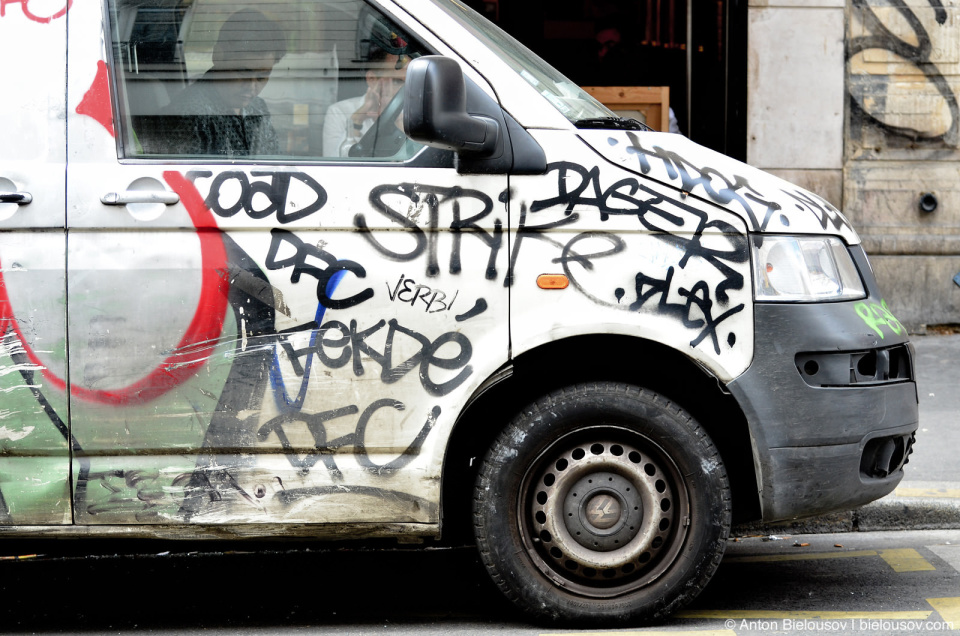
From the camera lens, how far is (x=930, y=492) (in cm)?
517

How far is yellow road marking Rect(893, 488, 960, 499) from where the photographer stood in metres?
5.11

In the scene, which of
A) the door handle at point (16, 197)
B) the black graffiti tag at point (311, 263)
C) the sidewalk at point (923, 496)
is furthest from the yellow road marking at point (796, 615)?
the door handle at point (16, 197)

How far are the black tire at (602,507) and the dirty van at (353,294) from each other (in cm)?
1

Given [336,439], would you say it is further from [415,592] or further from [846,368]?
[846,368]

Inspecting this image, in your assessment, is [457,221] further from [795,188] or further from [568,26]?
[568,26]

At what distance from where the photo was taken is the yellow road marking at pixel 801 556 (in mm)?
4715

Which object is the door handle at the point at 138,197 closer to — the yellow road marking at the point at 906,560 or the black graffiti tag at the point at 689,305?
the black graffiti tag at the point at 689,305

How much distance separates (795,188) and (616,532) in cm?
132

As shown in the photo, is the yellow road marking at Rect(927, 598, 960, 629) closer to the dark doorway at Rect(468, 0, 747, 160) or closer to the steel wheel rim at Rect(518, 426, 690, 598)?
the steel wheel rim at Rect(518, 426, 690, 598)

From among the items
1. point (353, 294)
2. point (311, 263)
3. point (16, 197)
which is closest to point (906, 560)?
point (353, 294)

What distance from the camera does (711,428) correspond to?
3.75 metres

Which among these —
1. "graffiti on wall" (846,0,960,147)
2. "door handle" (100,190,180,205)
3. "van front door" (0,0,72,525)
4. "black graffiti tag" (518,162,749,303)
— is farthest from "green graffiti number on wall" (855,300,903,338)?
"graffiti on wall" (846,0,960,147)

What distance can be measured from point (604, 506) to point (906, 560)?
1740 millimetres

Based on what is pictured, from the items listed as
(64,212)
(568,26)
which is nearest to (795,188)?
(64,212)
